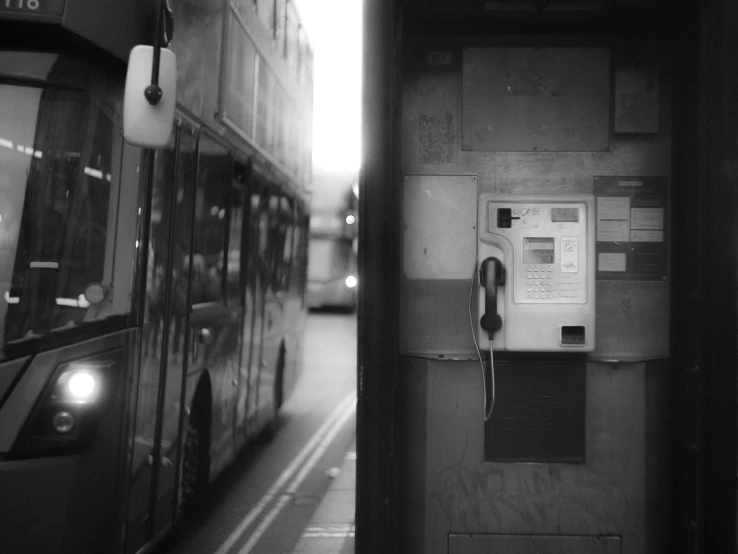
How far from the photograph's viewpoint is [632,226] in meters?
4.18

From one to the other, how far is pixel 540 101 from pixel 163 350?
2450 mm

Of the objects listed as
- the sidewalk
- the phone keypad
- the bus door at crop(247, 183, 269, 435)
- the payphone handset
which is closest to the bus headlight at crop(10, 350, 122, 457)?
the payphone handset

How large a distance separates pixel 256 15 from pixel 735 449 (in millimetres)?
5012

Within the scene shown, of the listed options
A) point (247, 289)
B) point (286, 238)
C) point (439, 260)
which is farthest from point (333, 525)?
point (286, 238)

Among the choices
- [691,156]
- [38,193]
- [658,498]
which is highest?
[691,156]

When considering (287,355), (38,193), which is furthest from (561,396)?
(287,355)

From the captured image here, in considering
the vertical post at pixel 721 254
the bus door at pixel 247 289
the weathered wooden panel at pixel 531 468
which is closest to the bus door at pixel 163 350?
the weathered wooden panel at pixel 531 468

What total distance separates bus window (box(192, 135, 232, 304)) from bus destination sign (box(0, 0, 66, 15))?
1.68 metres

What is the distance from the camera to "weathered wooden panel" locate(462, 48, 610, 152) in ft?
13.8

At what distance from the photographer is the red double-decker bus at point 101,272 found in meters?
3.54

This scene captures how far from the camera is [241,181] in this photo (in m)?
6.37

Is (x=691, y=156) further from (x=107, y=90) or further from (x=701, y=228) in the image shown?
(x=107, y=90)

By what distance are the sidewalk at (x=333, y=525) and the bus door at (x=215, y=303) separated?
2.81 feet

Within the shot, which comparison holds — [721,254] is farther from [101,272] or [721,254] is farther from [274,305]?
[274,305]
